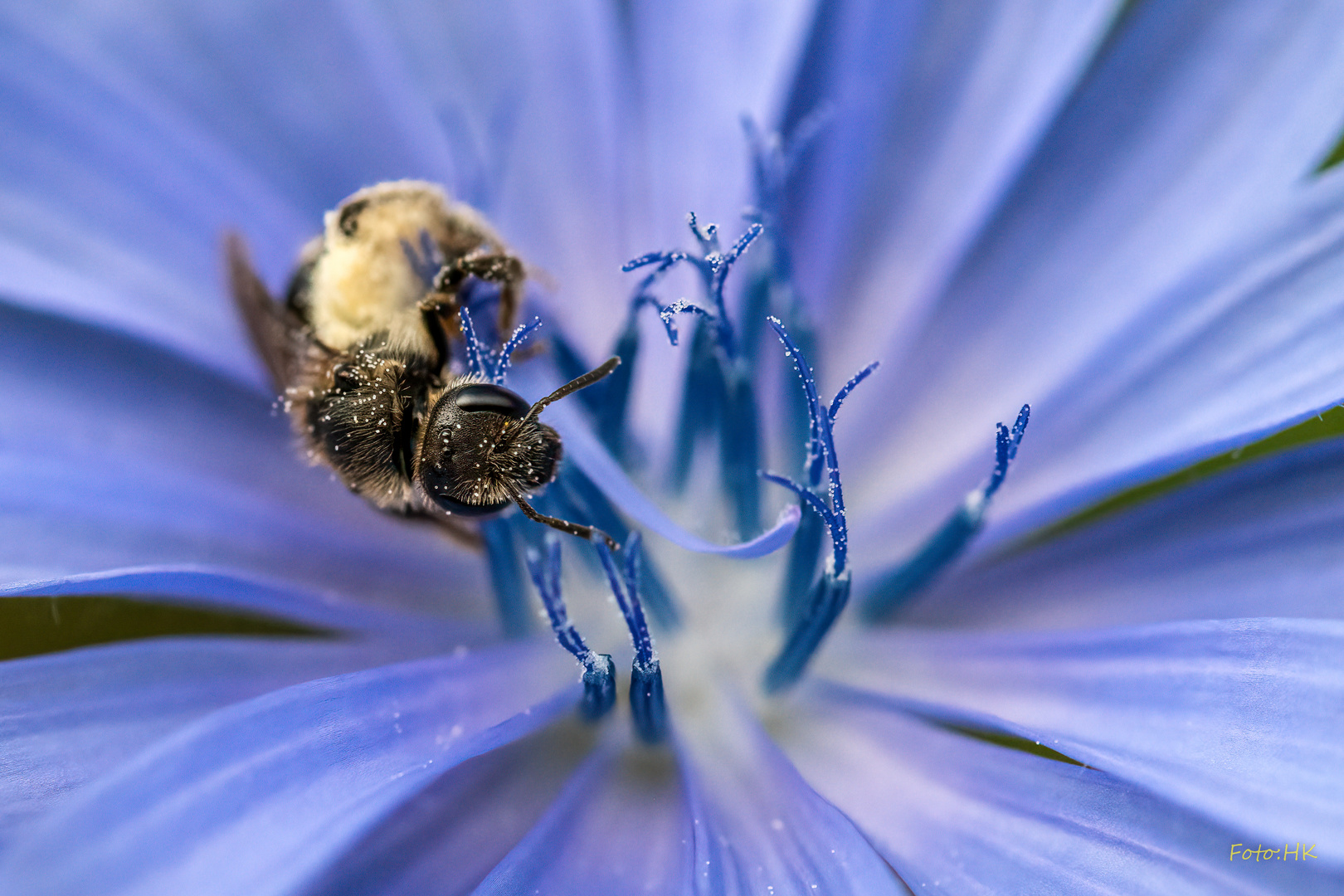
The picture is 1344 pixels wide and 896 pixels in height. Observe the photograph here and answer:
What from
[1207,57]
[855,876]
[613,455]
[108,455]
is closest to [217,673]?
[108,455]

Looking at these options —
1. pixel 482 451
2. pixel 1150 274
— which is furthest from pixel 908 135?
pixel 482 451

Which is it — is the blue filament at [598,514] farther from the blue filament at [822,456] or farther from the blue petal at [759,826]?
the blue filament at [822,456]

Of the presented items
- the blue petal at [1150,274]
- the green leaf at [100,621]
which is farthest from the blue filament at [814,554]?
the green leaf at [100,621]

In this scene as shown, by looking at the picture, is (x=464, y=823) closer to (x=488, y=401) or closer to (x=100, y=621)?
(x=488, y=401)

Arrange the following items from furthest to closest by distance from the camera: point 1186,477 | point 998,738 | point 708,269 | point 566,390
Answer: point 1186,477 → point 998,738 → point 708,269 → point 566,390

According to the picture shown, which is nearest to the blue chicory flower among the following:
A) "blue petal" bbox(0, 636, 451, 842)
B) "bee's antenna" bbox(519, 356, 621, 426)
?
"blue petal" bbox(0, 636, 451, 842)

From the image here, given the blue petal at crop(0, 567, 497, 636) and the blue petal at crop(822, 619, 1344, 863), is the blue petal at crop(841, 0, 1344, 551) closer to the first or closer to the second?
the blue petal at crop(822, 619, 1344, 863)

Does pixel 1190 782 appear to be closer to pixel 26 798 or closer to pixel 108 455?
pixel 26 798
